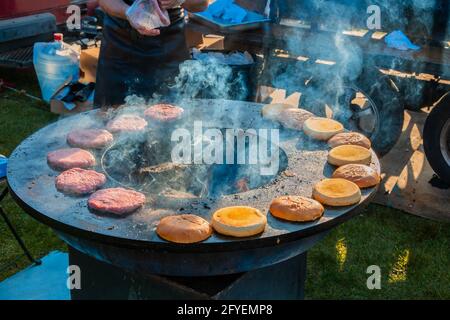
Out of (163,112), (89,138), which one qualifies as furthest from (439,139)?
(89,138)

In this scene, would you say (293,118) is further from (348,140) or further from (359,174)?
(359,174)

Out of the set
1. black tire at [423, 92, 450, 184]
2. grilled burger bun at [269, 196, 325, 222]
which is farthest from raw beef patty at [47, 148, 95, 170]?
black tire at [423, 92, 450, 184]

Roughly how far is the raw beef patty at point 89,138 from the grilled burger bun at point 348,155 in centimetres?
118

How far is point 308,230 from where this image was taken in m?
2.28

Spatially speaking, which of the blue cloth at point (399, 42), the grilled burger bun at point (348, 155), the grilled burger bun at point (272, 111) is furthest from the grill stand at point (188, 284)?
the blue cloth at point (399, 42)

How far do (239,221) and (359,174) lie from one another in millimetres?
730

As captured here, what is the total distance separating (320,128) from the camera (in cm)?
314

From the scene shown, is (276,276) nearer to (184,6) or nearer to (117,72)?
(117,72)

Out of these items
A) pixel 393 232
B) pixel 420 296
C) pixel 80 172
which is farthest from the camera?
pixel 393 232

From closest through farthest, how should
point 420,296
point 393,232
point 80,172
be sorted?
point 80,172, point 420,296, point 393,232

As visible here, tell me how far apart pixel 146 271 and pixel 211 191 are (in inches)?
41.3

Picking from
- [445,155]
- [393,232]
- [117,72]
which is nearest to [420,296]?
[393,232]

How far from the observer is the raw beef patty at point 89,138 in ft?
9.62

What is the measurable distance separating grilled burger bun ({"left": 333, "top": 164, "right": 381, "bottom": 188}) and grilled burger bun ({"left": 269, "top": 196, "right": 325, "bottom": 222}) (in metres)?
0.31
